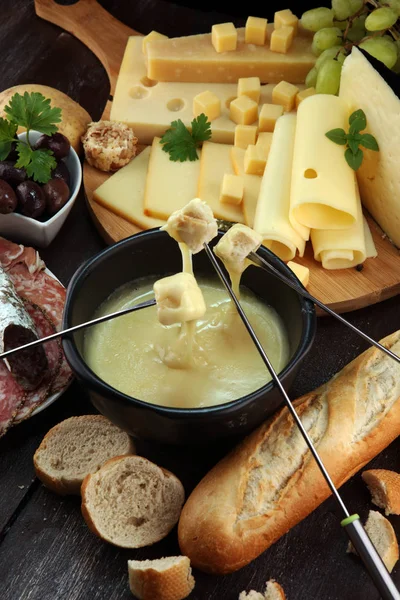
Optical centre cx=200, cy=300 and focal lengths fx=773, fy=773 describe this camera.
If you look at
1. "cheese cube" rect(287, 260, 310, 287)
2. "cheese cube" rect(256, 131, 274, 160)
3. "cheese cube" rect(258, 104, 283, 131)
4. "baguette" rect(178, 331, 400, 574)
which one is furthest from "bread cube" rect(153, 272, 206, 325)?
"cheese cube" rect(258, 104, 283, 131)

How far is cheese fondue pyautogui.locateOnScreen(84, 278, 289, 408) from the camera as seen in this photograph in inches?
63.3

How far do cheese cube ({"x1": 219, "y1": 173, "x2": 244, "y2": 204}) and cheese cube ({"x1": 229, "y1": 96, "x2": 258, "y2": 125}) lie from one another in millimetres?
296

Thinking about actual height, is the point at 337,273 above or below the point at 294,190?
below

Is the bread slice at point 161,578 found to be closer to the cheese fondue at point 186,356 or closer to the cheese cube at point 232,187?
the cheese fondue at point 186,356

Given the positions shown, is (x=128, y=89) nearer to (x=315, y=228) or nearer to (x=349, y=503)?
(x=315, y=228)

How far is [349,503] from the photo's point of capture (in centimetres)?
168

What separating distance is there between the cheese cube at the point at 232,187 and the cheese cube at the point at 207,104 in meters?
0.33

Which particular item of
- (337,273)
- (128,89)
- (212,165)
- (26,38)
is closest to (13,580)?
(337,273)

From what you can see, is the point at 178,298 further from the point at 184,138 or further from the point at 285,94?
the point at 285,94

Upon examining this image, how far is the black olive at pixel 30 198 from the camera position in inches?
80.0

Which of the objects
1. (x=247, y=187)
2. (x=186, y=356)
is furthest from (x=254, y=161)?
(x=186, y=356)

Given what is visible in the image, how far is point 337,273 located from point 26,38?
4.89ft

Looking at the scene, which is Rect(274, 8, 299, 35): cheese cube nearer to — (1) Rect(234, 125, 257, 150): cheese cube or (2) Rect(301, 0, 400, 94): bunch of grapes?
(2) Rect(301, 0, 400, 94): bunch of grapes

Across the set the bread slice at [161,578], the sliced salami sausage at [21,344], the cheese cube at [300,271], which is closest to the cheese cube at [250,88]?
the cheese cube at [300,271]
